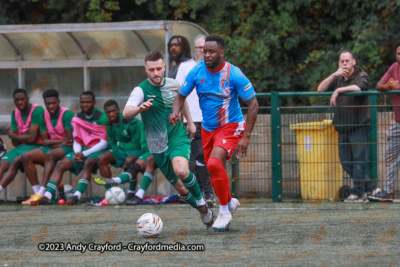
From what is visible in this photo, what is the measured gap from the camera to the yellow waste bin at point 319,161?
1056cm

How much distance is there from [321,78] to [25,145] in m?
6.36

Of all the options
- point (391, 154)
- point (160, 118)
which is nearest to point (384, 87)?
point (391, 154)

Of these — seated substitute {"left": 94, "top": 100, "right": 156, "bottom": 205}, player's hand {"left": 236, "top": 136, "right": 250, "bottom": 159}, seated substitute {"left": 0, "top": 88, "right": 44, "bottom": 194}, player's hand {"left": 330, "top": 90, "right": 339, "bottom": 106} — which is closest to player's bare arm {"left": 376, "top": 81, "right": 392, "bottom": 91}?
player's hand {"left": 330, "top": 90, "right": 339, "bottom": 106}

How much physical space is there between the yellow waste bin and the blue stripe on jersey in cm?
368

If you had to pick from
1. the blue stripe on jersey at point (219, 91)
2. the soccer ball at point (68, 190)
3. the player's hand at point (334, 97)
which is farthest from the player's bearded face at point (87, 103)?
the blue stripe on jersey at point (219, 91)

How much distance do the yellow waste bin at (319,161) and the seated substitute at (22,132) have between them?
4.15 meters

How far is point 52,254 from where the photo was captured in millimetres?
5703

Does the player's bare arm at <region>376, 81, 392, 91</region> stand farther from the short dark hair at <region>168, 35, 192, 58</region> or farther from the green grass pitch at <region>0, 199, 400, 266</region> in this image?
the short dark hair at <region>168, 35, 192, 58</region>

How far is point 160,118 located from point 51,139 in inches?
177

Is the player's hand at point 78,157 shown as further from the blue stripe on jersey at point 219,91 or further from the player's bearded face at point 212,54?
the player's bearded face at point 212,54

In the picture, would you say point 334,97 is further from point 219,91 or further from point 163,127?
point 219,91

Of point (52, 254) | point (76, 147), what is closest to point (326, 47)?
point (76, 147)

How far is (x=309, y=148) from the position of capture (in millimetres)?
10719

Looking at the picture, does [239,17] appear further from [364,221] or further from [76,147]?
[364,221]
